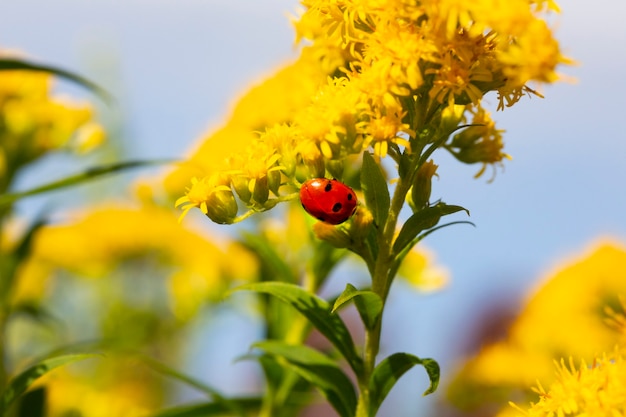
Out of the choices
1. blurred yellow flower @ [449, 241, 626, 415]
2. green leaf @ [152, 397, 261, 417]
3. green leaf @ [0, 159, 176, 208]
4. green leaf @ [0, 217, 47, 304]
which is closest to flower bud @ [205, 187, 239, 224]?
green leaf @ [0, 159, 176, 208]

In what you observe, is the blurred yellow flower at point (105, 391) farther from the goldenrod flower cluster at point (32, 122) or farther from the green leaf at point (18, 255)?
the goldenrod flower cluster at point (32, 122)

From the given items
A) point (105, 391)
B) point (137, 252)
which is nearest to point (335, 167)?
point (105, 391)

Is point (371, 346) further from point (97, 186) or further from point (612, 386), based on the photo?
point (97, 186)

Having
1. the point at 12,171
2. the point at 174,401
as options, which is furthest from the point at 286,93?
the point at 174,401

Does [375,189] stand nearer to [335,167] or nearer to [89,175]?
[335,167]

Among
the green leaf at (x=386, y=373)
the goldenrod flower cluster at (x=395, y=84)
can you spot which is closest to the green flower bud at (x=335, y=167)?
the goldenrod flower cluster at (x=395, y=84)

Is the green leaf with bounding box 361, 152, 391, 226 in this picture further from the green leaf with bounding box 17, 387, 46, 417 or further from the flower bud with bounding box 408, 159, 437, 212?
the green leaf with bounding box 17, 387, 46, 417
